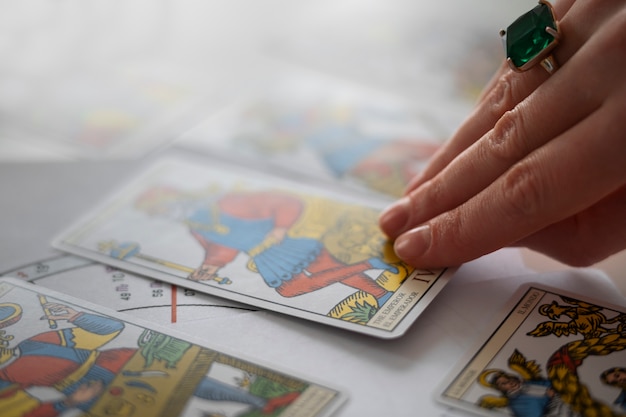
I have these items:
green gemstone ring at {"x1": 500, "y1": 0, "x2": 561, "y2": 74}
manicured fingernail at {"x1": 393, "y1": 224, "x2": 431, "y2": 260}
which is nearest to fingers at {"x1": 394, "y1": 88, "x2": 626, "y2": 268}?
manicured fingernail at {"x1": 393, "y1": 224, "x2": 431, "y2": 260}

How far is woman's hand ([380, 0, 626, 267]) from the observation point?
678 mm

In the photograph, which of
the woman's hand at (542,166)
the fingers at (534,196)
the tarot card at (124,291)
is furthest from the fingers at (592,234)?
the tarot card at (124,291)

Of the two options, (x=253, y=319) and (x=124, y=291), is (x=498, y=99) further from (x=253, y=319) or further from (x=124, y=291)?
(x=124, y=291)

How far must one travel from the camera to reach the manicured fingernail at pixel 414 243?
81cm

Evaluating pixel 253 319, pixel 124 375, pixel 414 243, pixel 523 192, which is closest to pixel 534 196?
pixel 523 192

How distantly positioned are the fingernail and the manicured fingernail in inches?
1.2

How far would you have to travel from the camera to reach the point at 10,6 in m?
1.34

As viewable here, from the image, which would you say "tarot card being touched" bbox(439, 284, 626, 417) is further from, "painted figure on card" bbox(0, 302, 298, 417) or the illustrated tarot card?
the illustrated tarot card

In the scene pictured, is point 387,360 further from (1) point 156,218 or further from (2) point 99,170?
(2) point 99,170

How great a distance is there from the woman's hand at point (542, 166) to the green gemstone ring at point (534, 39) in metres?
0.01

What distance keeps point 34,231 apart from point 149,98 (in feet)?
1.33

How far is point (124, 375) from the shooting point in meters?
0.69

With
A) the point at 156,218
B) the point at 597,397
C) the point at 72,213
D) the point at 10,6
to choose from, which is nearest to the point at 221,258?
the point at 156,218

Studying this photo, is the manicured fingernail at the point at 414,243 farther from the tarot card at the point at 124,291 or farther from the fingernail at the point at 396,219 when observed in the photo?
the tarot card at the point at 124,291
